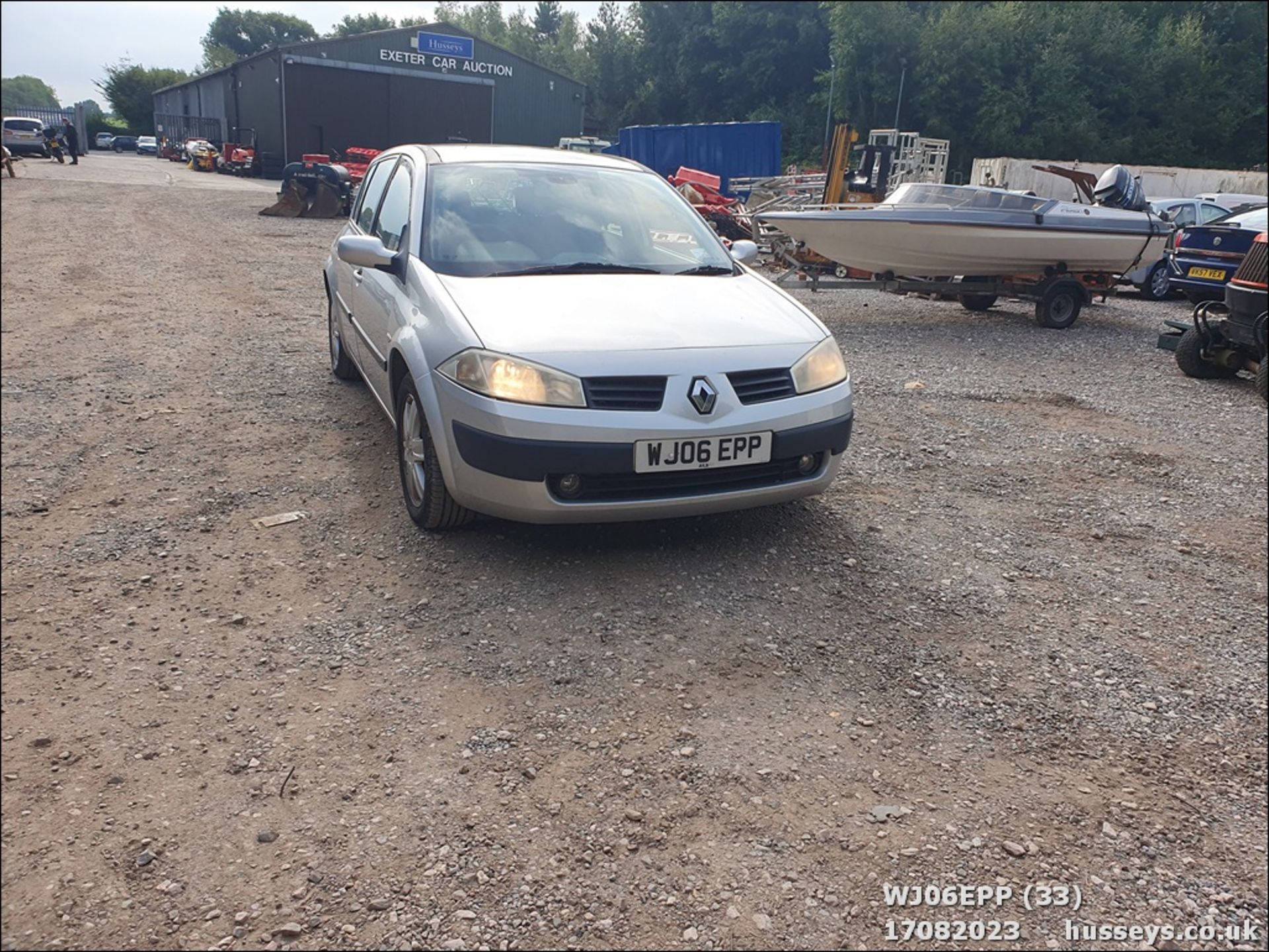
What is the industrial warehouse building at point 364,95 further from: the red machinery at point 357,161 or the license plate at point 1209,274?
the license plate at point 1209,274

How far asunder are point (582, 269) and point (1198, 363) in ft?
23.1

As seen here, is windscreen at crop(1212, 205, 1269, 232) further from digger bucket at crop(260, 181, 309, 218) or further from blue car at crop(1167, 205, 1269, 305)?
digger bucket at crop(260, 181, 309, 218)

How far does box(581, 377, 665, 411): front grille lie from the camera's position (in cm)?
351

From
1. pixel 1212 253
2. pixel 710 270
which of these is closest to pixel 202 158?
pixel 1212 253

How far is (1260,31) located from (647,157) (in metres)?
33.2

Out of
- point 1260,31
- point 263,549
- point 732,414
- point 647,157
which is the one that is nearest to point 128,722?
point 263,549

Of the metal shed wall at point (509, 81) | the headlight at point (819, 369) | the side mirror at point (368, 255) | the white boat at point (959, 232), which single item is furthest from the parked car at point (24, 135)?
the metal shed wall at point (509, 81)

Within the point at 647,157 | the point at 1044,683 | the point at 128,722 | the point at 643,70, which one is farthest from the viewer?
the point at 643,70

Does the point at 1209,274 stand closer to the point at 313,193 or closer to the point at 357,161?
the point at 313,193

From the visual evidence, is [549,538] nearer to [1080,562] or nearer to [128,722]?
[128,722]

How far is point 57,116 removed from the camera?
881 millimetres

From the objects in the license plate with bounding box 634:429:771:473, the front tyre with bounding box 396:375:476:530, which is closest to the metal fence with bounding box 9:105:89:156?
the license plate with bounding box 634:429:771:473

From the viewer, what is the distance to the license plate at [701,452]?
3.52 meters

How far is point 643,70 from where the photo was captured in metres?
56.7
